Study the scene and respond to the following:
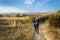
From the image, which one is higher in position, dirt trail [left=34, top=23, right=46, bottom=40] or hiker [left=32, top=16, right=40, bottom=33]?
hiker [left=32, top=16, right=40, bottom=33]

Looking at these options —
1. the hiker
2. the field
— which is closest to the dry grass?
the field

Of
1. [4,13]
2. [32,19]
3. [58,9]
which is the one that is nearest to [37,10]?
[32,19]

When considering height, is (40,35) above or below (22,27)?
below

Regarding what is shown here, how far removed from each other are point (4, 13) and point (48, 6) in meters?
0.76

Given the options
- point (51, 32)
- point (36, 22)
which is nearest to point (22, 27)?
point (36, 22)

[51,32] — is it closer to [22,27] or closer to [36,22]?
[36,22]

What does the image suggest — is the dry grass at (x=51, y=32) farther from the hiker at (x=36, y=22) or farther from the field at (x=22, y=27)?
the hiker at (x=36, y=22)

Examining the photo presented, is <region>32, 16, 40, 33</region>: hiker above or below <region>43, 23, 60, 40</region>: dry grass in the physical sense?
above

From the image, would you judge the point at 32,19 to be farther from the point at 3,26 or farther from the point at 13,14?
the point at 3,26

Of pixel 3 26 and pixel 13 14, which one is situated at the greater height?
pixel 13 14

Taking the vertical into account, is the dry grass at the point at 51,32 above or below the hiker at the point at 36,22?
below

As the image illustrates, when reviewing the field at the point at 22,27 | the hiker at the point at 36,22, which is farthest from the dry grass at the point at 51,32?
the hiker at the point at 36,22

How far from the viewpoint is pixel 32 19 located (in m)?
2.63

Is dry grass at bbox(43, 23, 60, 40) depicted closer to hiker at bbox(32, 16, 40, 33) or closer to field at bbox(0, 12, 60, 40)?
field at bbox(0, 12, 60, 40)
